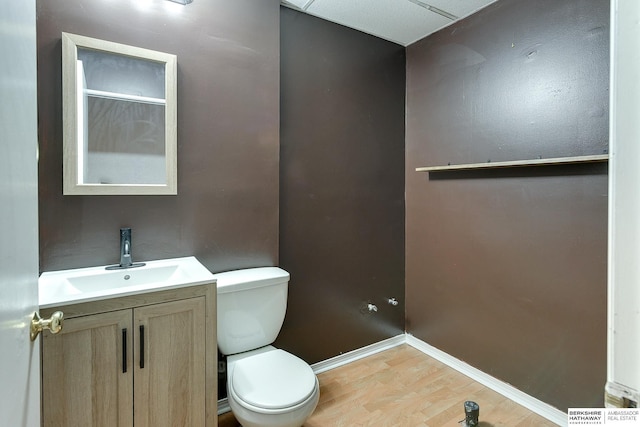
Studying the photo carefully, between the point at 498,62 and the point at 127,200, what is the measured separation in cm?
223

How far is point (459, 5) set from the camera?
2.05 m

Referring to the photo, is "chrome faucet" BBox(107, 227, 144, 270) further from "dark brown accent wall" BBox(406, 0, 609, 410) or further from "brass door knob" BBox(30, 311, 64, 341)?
"dark brown accent wall" BBox(406, 0, 609, 410)

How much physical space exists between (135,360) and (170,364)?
0.13 metres

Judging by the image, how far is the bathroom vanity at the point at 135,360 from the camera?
1.16 meters

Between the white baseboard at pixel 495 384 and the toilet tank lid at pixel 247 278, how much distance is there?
1.39 metres

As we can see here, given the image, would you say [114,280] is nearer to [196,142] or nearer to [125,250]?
[125,250]

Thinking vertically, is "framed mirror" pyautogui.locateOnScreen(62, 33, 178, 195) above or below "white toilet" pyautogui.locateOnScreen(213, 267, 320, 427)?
above

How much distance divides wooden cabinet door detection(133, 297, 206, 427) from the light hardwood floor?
50 centimetres

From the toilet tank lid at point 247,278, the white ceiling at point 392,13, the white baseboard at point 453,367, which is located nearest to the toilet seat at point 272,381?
the toilet tank lid at point 247,278

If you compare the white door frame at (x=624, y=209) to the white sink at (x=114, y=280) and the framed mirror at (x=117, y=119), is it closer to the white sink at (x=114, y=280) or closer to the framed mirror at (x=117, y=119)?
the white sink at (x=114, y=280)

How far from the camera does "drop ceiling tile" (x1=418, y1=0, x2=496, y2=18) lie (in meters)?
2.00

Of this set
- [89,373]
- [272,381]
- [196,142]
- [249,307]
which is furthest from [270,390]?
[196,142]

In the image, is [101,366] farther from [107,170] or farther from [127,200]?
[107,170]

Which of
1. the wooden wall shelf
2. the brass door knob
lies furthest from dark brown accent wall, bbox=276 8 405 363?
the brass door knob
